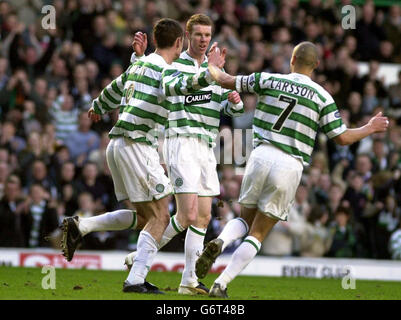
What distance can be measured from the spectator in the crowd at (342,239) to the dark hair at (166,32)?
710 cm

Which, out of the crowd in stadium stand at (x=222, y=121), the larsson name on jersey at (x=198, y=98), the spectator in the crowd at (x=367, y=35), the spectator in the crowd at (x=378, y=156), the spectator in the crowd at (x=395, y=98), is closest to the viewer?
the larsson name on jersey at (x=198, y=98)

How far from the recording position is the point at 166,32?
9.09m

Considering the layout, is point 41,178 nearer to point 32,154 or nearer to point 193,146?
point 32,154

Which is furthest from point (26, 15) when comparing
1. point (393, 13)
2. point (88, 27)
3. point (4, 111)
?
point (393, 13)

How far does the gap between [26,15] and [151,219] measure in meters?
10.1

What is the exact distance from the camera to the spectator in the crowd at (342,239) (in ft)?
50.6

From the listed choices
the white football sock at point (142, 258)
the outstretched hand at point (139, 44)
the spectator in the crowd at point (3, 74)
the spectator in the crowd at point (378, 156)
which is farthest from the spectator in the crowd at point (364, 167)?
the white football sock at point (142, 258)

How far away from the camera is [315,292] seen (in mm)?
10953

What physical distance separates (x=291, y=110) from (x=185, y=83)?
3.37ft

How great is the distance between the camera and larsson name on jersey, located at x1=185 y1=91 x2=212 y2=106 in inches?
384

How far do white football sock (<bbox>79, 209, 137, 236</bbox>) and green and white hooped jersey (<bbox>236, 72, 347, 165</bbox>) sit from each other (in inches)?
64.8

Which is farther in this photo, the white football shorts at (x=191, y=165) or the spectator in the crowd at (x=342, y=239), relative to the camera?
the spectator in the crowd at (x=342, y=239)

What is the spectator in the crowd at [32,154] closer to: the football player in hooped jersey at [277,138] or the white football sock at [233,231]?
the white football sock at [233,231]
